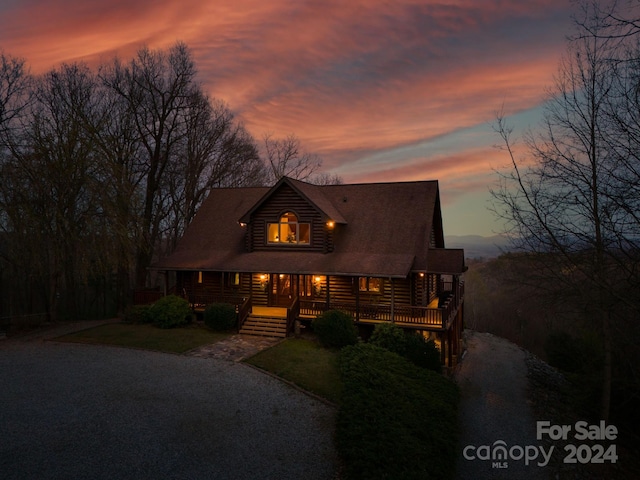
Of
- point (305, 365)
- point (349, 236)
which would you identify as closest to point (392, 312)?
point (305, 365)

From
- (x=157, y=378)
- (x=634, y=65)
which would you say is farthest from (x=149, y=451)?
(x=634, y=65)

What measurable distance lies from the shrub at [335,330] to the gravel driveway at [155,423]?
184 inches

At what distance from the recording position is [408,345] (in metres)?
18.6

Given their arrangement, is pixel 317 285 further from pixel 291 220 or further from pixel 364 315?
pixel 291 220

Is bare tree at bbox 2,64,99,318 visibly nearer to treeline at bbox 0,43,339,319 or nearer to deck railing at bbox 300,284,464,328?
treeline at bbox 0,43,339,319

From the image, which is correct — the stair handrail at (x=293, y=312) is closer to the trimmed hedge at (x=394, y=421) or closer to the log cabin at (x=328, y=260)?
the log cabin at (x=328, y=260)

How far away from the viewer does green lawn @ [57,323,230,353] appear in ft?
61.6

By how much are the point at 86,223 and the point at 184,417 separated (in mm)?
14794

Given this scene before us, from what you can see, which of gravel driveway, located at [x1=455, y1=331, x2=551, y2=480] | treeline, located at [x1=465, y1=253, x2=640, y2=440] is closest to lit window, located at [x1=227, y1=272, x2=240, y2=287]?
gravel driveway, located at [x1=455, y1=331, x2=551, y2=480]

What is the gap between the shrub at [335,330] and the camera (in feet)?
62.8

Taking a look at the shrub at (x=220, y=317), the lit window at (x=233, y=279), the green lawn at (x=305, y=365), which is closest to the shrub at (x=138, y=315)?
the shrub at (x=220, y=317)

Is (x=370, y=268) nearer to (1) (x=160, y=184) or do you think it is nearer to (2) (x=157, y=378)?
(2) (x=157, y=378)

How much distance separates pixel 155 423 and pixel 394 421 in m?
6.41

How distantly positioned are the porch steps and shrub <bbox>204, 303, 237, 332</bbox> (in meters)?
0.81
